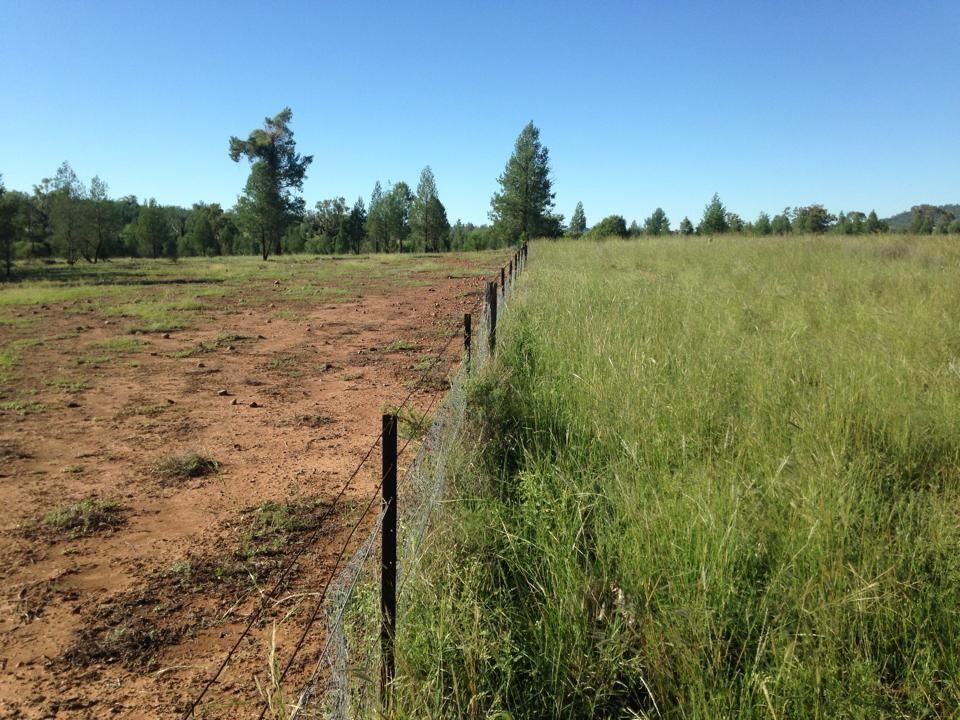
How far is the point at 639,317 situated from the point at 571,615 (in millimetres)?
5189

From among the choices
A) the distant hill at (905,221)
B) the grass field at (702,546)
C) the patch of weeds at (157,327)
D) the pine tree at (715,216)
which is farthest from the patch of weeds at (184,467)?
the pine tree at (715,216)

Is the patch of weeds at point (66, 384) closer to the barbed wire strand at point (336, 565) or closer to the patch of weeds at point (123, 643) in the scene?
the barbed wire strand at point (336, 565)

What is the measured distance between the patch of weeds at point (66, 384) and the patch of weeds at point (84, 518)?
4.19 meters

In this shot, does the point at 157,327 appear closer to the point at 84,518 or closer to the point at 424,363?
the point at 424,363

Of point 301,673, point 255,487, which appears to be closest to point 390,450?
point 301,673

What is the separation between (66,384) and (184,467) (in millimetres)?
4336

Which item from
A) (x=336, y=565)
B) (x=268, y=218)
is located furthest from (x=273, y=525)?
(x=268, y=218)

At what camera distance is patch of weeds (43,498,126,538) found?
13.6ft

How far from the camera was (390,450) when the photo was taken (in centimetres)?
213

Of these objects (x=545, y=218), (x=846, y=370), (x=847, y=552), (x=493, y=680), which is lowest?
(x=493, y=680)

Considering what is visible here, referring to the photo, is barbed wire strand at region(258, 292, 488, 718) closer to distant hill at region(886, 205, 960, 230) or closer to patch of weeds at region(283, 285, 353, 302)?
patch of weeds at region(283, 285, 353, 302)

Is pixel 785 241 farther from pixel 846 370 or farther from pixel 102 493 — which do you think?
pixel 102 493

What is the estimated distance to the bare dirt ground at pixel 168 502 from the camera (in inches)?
110

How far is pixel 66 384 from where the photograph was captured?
8078 mm
